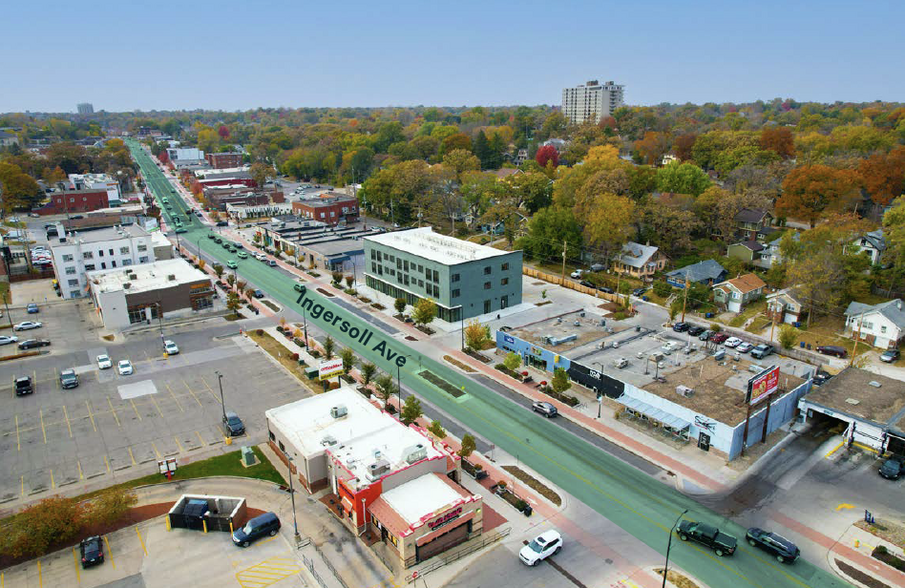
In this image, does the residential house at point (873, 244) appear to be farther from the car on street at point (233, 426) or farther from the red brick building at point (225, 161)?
the red brick building at point (225, 161)

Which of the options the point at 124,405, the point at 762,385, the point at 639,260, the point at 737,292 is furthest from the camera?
the point at 639,260

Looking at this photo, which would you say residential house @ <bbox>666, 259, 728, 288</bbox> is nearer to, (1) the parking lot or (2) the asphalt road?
(2) the asphalt road

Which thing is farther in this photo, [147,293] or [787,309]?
[147,293]

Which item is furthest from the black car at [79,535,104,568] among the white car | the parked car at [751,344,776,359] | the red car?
the parked car at [751,344,776,359]

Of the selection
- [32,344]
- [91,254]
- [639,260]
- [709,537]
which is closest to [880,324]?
[639,260]

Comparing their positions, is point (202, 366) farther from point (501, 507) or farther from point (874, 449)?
point (874, 449)

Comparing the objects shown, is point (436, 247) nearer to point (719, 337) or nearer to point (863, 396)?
point (719, 337)

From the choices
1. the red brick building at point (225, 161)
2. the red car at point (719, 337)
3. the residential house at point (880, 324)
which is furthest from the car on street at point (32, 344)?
the red brick building at point (225, 161)

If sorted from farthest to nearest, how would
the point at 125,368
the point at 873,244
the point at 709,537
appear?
1. the point at 873,244
2. the point at 125,368
3. the point at 709,537

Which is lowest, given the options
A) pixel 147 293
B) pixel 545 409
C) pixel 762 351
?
pixel 545 409
